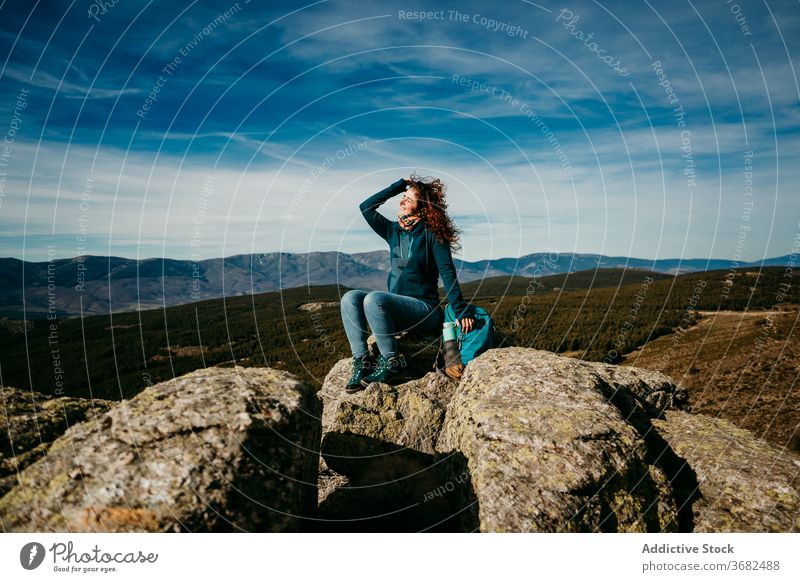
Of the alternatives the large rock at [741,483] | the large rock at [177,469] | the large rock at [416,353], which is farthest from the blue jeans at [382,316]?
the large rock at [741,483]

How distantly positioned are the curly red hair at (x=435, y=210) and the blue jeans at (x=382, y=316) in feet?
3.66

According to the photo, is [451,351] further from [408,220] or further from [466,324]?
[408,220]

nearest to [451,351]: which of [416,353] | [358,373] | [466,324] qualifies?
[466,324]

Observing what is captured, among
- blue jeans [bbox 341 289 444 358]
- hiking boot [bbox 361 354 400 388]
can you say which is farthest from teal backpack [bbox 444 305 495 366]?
hiking boot [bbox 361 354 400 388]

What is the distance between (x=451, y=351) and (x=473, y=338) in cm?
41

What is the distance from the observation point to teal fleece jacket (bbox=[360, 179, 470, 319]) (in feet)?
20.7

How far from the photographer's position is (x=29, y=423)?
366 centimetres

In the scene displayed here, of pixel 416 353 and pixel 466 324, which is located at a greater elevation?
pixel 466 324

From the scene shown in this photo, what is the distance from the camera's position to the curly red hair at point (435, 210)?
6.38m

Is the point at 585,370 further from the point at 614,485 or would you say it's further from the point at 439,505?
the point at 439,505

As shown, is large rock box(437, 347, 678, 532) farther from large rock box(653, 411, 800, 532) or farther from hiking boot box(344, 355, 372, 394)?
hiking boot box(344, 355, 372, 394)

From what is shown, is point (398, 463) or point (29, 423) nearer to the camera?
point (29, 423)

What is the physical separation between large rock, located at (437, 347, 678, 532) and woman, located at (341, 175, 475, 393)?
1922 millimetres
